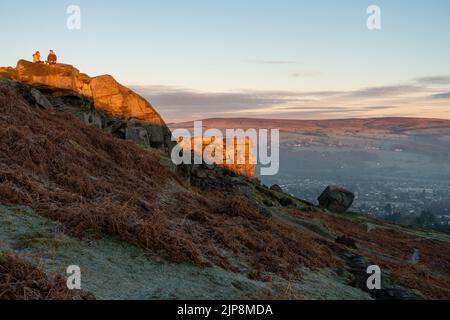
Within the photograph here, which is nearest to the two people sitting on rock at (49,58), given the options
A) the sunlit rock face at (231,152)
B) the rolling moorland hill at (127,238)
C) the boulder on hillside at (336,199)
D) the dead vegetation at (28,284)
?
the rolling moorland hill at (127,238)

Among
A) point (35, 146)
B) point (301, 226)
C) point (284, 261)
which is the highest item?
point (35, 146)

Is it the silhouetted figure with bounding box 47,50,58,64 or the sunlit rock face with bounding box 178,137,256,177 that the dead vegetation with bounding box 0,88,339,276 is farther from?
the sunlit rock face with bounding box 178,137,256,177

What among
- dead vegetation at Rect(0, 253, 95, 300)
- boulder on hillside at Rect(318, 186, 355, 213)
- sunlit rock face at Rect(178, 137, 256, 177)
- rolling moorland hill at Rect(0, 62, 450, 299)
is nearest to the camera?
dead vegetation at Rect(0, 253, 95, 300)

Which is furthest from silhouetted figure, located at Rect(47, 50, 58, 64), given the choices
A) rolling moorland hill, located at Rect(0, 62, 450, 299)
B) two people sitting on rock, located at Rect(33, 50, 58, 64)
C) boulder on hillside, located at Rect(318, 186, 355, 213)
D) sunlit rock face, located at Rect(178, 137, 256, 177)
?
boulder on hillside, located at Rect(318, 186, 355, 213)

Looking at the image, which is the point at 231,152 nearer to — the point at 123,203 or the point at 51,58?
the point at 51,58

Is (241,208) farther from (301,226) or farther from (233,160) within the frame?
(233,160)

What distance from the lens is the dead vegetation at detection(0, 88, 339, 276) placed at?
9555mm

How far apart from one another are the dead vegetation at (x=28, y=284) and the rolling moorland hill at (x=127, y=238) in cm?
2

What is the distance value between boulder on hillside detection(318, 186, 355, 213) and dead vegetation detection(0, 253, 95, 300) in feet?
187

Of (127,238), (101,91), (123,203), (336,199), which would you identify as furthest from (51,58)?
(336,199)

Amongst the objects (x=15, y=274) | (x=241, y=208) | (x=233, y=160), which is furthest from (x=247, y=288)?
(x=233, y=160)
